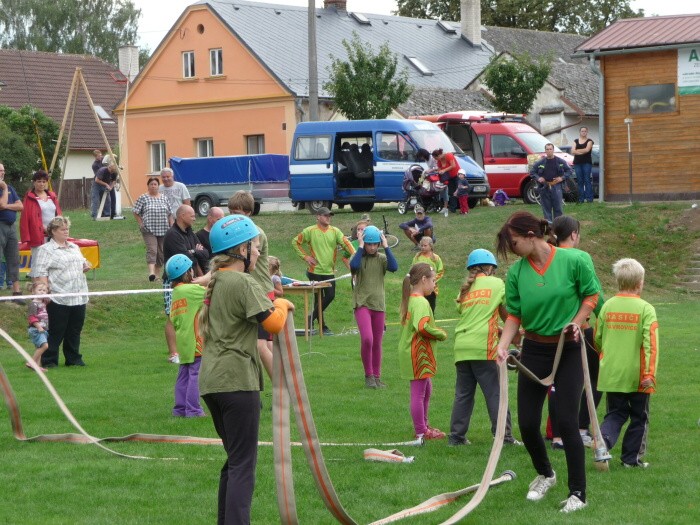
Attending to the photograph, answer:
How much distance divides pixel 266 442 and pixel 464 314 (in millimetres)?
1970

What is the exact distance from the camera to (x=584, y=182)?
30.5 m

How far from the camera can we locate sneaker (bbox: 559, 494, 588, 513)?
7.61m

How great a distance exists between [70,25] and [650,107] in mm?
55196

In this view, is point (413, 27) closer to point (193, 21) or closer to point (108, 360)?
point (193, 21)

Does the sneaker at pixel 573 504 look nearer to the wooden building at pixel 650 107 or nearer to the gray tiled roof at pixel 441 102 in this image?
the wooden building at pixel 650 107

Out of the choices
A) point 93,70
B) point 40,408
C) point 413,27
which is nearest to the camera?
point 40,408

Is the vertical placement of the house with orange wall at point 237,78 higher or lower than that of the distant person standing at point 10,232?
higher

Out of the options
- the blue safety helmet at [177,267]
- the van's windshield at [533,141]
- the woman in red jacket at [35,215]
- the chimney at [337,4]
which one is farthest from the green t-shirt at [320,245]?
the chimney at [337,4]

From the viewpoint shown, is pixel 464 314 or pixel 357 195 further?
pixel 357 195

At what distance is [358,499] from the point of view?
8148 mm

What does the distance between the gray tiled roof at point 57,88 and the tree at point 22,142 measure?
8.67 m

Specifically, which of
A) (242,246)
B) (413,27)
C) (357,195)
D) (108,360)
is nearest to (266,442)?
(242,246)

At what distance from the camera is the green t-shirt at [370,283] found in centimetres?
1325

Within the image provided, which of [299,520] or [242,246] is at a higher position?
[242,246]
